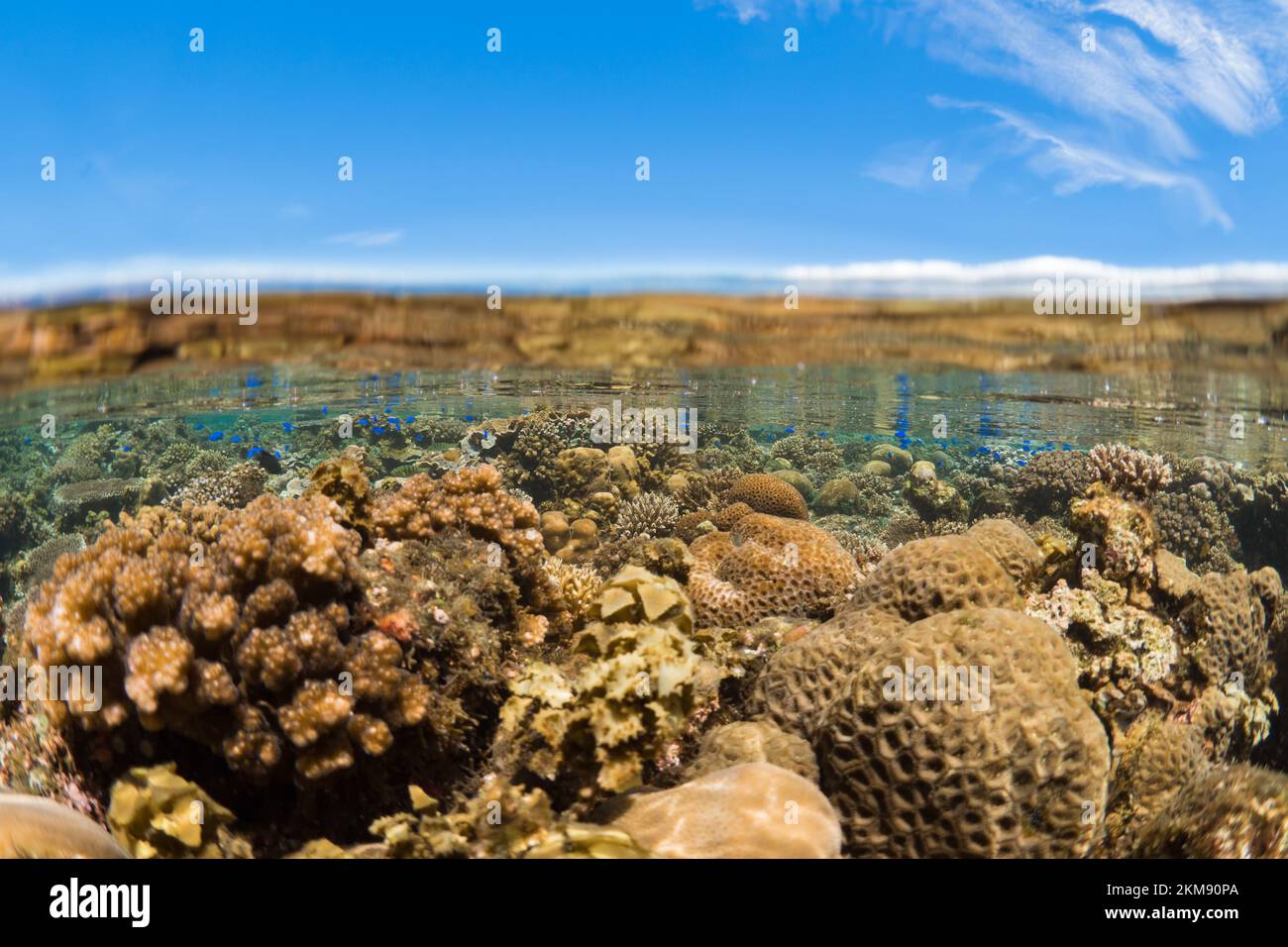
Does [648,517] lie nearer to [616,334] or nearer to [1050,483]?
[616,334]

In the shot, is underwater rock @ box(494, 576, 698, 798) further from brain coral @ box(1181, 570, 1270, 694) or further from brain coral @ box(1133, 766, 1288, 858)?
brain coral @ box(1181, 570, 1270, 694)

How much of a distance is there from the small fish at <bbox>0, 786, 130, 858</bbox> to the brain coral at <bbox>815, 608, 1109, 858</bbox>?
4.75 meters

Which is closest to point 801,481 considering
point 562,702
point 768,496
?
point 768,496

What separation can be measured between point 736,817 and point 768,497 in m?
9.91

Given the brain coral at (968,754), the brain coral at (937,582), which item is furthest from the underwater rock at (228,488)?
the brain coral at (968,754)

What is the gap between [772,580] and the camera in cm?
835

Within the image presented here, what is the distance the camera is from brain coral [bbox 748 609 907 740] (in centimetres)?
596

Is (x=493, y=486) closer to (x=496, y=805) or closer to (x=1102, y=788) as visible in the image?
(x=496, y=805)

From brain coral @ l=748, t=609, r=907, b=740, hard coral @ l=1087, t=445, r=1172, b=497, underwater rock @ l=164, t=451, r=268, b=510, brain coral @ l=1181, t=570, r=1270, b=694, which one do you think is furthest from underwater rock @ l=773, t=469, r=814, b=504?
brain coral @ l=748, t=609, r=907, b=740

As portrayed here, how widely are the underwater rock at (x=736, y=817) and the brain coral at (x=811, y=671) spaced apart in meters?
1.05
